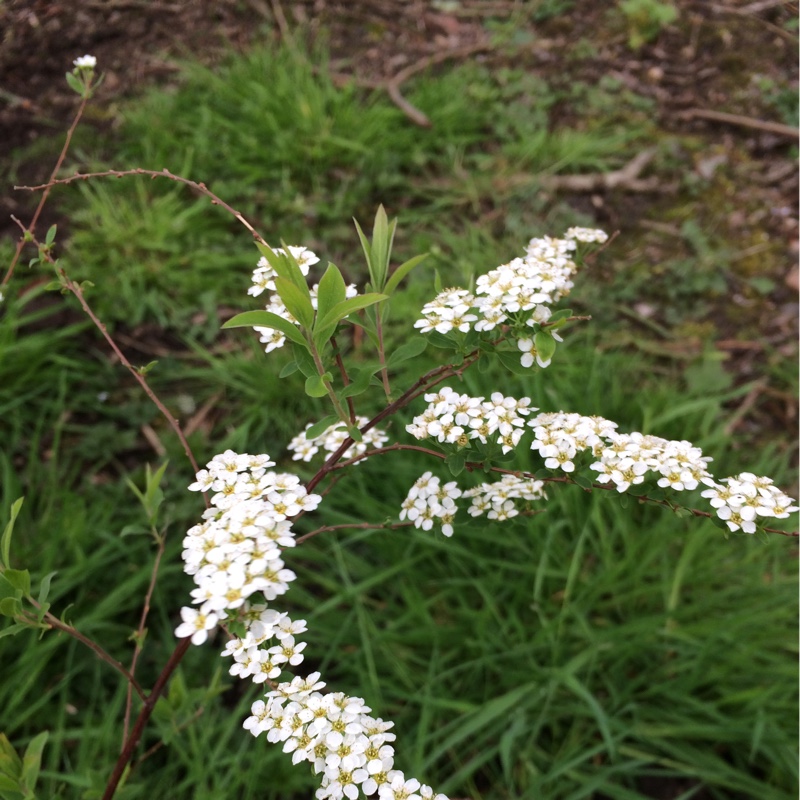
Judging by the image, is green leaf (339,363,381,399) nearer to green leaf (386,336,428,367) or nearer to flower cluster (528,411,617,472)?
green leaf (386,336,428,367)

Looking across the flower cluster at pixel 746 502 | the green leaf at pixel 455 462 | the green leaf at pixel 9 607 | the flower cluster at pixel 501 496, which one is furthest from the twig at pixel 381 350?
the green leaf at pixel 9 607

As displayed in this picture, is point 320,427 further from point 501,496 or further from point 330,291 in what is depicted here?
point 501,496

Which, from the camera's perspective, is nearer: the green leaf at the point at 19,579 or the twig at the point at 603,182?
the green leaf at the point at 19,579

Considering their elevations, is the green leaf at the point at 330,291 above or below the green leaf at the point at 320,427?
above

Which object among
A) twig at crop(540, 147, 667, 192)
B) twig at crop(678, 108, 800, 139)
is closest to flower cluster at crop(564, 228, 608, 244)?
twig at crop(540, 147, 667, 192)

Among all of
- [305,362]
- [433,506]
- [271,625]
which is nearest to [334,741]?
[271,625]

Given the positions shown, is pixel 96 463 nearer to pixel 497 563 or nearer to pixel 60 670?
pixel 60 670

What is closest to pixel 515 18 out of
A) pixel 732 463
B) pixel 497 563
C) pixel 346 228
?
pixel 346 228

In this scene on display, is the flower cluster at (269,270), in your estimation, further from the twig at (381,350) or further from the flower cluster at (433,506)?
the flower cluster at (433,506)
